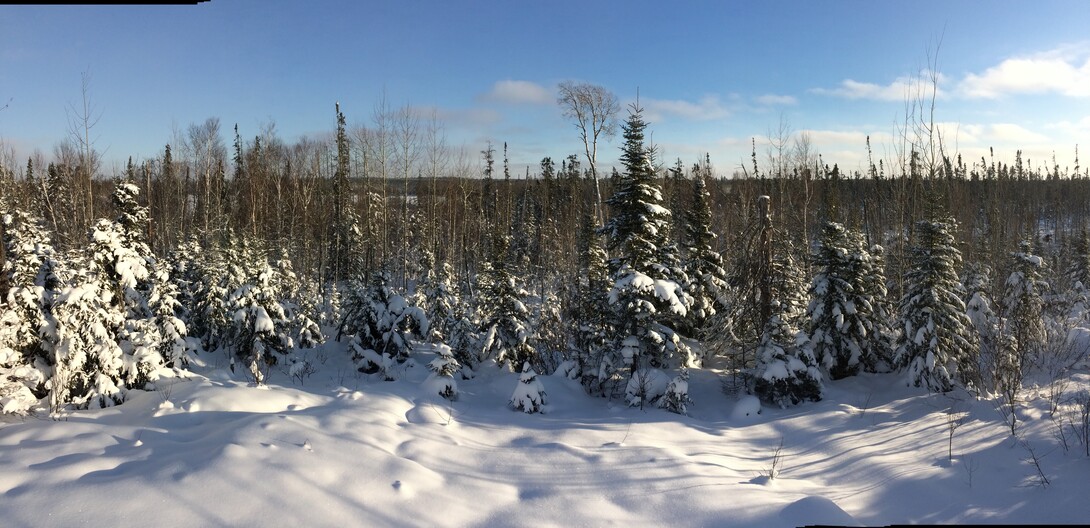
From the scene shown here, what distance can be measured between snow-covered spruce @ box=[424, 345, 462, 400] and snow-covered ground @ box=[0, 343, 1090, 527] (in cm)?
33

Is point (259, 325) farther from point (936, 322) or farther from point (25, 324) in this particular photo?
point (936, 322)

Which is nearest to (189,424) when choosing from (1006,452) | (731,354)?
(731,354)

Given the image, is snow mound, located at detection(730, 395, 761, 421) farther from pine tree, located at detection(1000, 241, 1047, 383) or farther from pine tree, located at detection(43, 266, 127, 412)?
pine tree, located at detection(43, 266, 127, 412)

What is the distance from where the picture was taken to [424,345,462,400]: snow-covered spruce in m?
11.6

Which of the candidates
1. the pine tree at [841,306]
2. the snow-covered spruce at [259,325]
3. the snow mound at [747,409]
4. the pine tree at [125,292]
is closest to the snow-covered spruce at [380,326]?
the snow-covered spruce at [259,325]

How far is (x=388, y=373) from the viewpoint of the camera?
14.6 m

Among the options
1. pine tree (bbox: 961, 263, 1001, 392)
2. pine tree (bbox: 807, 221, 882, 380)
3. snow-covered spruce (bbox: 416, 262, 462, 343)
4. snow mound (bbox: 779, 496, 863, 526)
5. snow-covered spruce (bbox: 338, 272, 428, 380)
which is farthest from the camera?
snow-covered spruce (bbox: 416, 262, 462, 343)

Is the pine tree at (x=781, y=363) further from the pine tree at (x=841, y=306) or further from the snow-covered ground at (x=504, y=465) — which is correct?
the pine tree at (x=841, y=306)

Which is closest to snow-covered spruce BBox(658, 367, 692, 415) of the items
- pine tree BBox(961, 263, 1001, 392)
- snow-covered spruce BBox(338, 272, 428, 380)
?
pine tree BBox(961, 263, 1001, 392)

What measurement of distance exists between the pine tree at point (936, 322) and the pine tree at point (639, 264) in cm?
598

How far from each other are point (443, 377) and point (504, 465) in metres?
4.75

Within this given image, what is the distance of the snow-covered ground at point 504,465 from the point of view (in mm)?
5484

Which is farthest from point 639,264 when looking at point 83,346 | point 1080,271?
point 1080,271

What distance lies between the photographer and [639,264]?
12406mm
